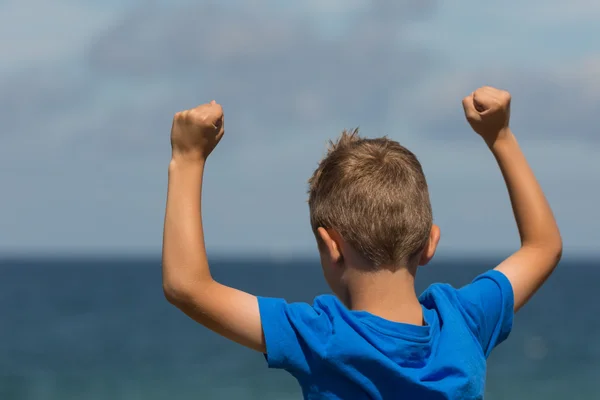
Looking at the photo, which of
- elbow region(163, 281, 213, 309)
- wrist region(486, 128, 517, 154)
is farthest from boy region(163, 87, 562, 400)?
wrist region(486, 128, 517, 154)

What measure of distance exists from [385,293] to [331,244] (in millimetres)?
199

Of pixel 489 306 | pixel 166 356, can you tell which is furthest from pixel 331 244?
pixel 166 356

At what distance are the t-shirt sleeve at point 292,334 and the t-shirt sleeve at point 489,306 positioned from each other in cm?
51

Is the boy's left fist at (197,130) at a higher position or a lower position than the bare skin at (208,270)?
higher

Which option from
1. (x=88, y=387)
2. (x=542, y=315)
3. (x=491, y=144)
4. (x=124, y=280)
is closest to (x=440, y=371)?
(x=491, y=144)

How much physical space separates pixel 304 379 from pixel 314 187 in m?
0.53

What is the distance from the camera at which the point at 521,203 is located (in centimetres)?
285

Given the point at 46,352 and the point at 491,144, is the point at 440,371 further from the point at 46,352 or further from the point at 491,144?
the point at 46,352

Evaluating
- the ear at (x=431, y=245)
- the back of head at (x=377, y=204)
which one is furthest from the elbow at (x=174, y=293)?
the ear at (x=431, y=245)

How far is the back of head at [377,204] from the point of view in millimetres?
2346

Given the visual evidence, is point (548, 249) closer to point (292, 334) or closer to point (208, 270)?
point (292, 334)

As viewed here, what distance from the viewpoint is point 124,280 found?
122312 mm

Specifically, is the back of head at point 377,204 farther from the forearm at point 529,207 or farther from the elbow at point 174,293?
the forearm at point 529,207

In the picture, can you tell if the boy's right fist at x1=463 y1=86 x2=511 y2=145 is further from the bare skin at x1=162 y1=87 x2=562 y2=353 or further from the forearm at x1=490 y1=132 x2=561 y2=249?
the bare skin at x1=162 y1=87 x2=562 y2=353
